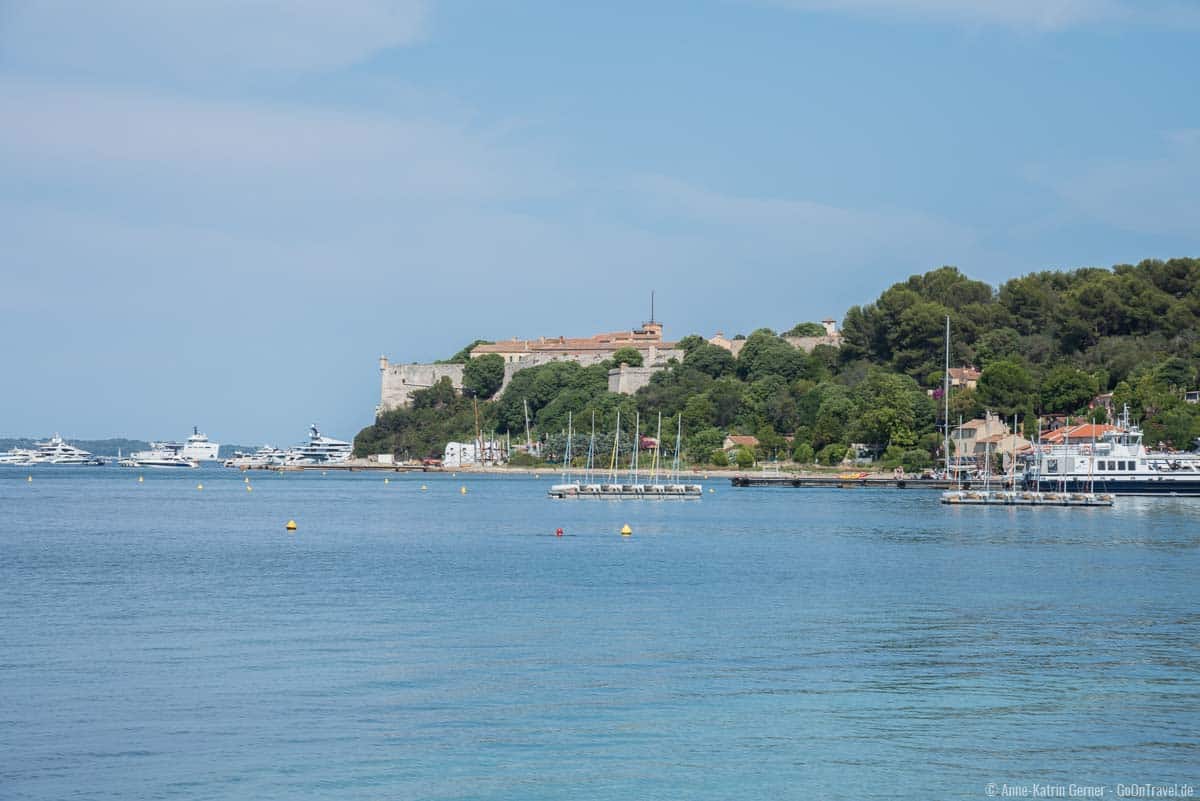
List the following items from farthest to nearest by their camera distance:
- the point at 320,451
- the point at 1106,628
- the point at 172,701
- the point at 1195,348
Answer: the point at 320,451 → the point at 1195,348 → the point at 1106,628 → the point at 172,701

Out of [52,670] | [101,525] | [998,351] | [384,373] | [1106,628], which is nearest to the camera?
[52,670]

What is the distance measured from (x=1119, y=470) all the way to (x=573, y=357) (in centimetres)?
5930

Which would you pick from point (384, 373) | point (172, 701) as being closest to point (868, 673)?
point (172, 701)

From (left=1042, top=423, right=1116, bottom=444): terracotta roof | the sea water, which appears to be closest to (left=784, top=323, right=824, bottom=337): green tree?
(left=1042, top=423, right=1116, bottom=444): terracotta roof

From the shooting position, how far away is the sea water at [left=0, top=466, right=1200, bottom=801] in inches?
414

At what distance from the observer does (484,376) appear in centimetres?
10638

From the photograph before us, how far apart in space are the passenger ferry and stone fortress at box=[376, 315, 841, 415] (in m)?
39.0

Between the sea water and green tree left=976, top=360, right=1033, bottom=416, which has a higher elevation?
green tree left=976, top=360, right=1033, bottom=416

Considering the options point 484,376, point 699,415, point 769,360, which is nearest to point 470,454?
point 484,376

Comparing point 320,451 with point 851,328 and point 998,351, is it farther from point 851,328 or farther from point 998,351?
point 998,351

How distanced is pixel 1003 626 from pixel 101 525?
1083 inches

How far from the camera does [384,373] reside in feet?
375

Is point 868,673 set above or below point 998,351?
below

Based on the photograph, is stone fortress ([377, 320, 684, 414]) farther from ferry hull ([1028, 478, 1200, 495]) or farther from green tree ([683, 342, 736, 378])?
ferry hull ([1028, 478, 1200, 495])
